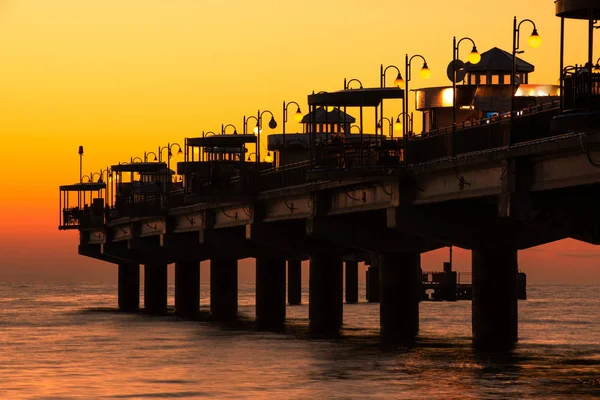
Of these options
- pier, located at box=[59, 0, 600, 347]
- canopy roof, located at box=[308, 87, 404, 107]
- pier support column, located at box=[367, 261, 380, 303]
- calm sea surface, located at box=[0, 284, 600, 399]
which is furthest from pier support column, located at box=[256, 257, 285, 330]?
pier support column, located at box=[367, 261, 380, 303]

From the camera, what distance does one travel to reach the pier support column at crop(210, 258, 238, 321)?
95312mm

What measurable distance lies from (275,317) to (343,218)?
19947mm

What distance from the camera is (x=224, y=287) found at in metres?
96.8

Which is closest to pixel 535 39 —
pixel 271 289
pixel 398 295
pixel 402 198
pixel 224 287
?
pixel 402 198

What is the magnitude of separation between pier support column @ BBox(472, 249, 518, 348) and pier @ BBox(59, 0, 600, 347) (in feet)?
0.17

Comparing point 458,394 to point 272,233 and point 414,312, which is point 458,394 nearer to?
point 414,312

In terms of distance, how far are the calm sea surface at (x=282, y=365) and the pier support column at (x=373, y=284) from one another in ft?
173

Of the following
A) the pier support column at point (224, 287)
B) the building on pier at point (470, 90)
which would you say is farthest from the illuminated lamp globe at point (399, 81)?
the pier support column at point (224, 287)

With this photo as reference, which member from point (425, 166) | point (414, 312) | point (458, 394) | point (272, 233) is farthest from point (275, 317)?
point (458, 394)

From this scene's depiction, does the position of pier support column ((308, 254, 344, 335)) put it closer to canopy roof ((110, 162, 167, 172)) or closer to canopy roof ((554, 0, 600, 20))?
canopy roof ((110, 162, 167, 172))

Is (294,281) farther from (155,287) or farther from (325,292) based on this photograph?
(325,292)

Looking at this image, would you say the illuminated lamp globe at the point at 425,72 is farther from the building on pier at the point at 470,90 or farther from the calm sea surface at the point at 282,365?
the building on pier at the point at 470,90

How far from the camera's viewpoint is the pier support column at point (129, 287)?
120125 millimetres

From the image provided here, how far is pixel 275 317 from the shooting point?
8650 centimetres
